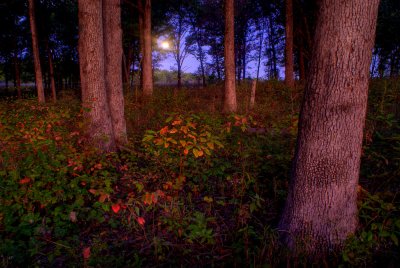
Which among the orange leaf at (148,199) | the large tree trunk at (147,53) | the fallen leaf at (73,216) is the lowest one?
the fallen leaf at (73,216)

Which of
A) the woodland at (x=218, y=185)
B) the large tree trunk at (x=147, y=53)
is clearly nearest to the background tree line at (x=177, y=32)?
the large tree trunk at (x=147, y=53)

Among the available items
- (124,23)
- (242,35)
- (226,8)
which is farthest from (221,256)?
(242,35)

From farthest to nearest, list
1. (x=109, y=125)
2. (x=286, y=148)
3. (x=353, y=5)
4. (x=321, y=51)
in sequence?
(x=109, y=125) < (x=286, y=148) < (x=321, y=51) < (x=353, y=5)

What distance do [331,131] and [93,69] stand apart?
4.91 metres

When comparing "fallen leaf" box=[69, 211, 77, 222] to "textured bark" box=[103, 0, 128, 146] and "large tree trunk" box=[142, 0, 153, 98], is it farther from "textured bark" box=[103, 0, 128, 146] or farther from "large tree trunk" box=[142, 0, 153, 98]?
"large tree trunk" box=[142, 0, 153, 98]

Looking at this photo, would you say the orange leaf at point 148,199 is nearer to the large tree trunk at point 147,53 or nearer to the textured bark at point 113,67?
the textured bark at point 113,67

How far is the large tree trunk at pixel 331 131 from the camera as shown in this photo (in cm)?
254

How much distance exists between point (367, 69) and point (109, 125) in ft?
16.5

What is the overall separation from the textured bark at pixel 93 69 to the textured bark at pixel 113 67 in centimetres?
76

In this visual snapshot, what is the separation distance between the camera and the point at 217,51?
136 ft

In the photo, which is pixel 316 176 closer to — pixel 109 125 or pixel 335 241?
pixel 335 241

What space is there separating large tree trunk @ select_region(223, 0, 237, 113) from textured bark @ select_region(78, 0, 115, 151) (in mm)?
6431

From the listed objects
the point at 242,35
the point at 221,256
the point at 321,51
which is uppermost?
the point at 242,35

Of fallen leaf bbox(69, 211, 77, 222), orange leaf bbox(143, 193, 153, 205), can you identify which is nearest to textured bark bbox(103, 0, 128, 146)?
fallen leaf bbox(69, 211, 77, 222)
